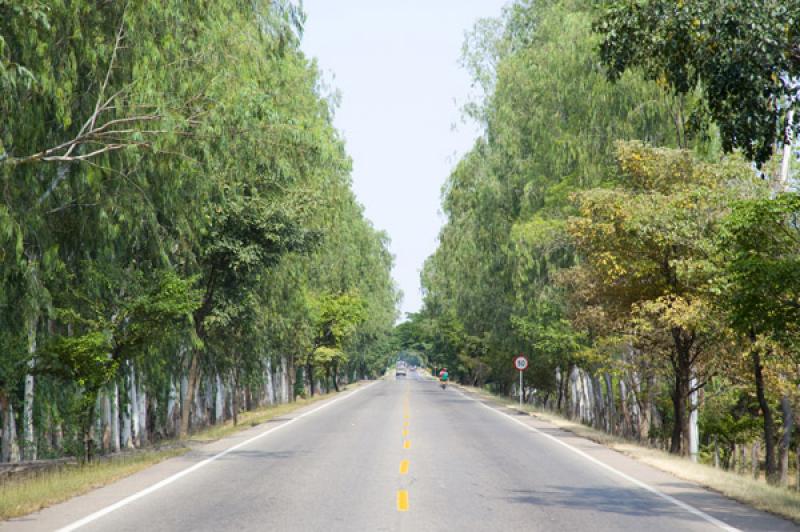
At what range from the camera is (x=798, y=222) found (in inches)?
806

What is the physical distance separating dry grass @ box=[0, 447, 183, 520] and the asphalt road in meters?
0.30

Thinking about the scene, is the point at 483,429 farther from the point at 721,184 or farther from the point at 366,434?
the point at 721,184

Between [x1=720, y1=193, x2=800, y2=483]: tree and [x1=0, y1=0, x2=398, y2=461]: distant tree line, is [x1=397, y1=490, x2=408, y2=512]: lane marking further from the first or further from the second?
[x1=0, y1=0, x2=398, y2=461]: distant tree line

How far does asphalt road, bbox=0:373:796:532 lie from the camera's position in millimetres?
10102

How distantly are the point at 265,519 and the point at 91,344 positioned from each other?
286 inches

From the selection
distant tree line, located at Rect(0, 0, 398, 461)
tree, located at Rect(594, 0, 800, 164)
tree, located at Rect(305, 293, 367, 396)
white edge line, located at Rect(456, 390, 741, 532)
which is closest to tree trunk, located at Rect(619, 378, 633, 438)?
white edge line, located at Rect(456, 390, 741, 532)

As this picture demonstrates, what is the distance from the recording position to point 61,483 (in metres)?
13.3

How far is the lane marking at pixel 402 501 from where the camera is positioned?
1105 centimetres

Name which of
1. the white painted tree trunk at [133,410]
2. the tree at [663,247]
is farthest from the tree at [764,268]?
the white painted tree trunk at [133,410]

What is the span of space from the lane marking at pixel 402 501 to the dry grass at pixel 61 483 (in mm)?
4140

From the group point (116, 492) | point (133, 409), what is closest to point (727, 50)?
point (116, 492)

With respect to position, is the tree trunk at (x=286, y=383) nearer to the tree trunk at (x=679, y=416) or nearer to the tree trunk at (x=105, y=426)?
the tree trunk at (x=105, y=426)

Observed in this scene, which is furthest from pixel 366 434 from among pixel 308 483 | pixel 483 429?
pixel 308 483

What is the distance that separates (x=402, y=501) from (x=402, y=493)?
770mm
